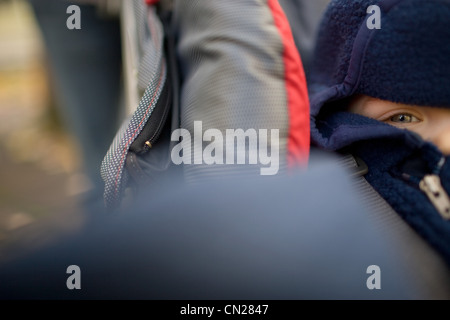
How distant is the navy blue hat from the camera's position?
1.65ft

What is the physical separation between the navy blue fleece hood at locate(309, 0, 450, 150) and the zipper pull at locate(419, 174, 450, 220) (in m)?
0.07

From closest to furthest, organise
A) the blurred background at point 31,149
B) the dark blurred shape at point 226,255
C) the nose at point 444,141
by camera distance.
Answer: the dark blurred shape at point 226,255, the nose at point 444,141, the blurred background at point 31,149

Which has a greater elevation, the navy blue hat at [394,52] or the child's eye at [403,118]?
the navy blue hat at [394,52]

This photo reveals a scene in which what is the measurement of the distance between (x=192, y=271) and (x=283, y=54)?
300mm

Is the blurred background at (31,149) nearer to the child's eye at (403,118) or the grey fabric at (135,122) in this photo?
the grey fabric at (135,122)

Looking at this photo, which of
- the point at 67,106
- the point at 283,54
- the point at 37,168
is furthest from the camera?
the point at 37,168

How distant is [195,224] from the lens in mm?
446

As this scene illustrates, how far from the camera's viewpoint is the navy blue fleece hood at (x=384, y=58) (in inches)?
19.8

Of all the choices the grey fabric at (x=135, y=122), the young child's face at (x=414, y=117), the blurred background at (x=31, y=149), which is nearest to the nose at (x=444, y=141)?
the young child's face at (x=414, y=117)

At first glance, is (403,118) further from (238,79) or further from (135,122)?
(135,122)

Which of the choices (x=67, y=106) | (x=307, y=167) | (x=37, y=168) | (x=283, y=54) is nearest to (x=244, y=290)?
(x=307, y=167)

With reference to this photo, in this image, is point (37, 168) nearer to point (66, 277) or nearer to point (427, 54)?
point (66, 277)

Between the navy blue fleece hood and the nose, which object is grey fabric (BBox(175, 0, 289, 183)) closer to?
the navy blue fleece hood

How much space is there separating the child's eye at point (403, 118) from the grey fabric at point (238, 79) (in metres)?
0.18
